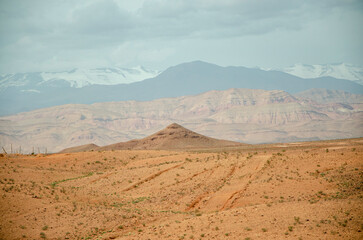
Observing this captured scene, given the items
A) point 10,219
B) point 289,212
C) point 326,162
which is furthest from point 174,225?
point 326,162

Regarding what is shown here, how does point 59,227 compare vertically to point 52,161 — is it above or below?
below

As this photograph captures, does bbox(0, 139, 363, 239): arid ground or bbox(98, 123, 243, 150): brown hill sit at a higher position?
bbox(98, 123, 243, 150): brown hill

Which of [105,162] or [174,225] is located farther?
[105,162]

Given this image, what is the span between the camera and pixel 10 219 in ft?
82.5

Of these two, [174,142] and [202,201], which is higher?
[174,142]

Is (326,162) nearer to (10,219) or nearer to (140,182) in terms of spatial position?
(140,182)

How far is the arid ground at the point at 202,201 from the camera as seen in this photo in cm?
2217

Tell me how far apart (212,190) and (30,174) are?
16.8m

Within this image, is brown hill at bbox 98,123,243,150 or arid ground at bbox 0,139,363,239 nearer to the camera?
arid ground at bbox 0,139,363,239

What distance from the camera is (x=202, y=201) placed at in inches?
1216

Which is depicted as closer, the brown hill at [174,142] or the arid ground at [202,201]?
the arid ground at [202,201]

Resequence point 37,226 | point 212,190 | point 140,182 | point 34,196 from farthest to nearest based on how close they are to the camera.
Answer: point 140,182 < point 212,190 < point 34,196 < point 37,226

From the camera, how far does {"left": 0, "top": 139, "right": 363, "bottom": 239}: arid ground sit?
22.2 m

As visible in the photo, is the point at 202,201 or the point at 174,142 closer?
the point at 202,201
